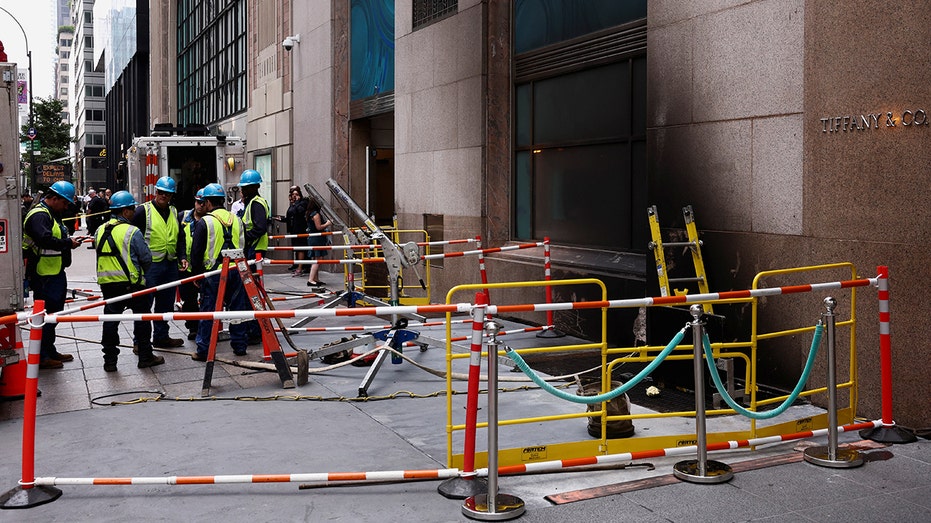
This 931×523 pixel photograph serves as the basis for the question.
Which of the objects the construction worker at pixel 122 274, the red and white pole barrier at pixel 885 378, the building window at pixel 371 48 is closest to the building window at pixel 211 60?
the building window at pixel 371 48

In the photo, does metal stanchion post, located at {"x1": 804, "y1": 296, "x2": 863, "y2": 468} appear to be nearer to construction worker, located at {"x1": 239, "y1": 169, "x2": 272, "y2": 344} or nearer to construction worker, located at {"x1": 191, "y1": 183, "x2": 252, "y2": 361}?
construction worker, located at {"x1": 191, "y1": 183, "x2": 252, "y2": 361}

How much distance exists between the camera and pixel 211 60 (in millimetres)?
35875

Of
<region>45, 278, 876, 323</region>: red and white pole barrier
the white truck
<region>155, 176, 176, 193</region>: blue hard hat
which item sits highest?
the white truck

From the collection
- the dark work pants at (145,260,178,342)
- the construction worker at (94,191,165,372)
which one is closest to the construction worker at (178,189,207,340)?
the dark work pants at (145,260,178,342)

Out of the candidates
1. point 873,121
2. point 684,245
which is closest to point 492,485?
point 873,121

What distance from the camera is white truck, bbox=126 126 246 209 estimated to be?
75.8ft

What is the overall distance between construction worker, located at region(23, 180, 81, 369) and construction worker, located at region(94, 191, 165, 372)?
389mm

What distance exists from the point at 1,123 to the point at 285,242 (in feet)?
45.8

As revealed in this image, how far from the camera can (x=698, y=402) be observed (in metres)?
5.70

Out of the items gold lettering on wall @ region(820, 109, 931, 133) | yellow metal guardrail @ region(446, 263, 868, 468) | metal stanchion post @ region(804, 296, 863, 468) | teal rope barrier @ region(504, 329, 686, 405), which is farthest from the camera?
gold lettering on wall @ region(820, 109, 931, 133)

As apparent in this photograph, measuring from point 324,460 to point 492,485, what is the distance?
1.68m

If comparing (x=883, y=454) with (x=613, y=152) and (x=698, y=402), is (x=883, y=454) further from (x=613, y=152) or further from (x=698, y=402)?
(x=613, y=152)

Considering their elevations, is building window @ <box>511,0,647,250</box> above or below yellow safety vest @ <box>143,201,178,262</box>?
above

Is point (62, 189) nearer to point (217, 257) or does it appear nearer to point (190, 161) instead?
point (217, 257)
